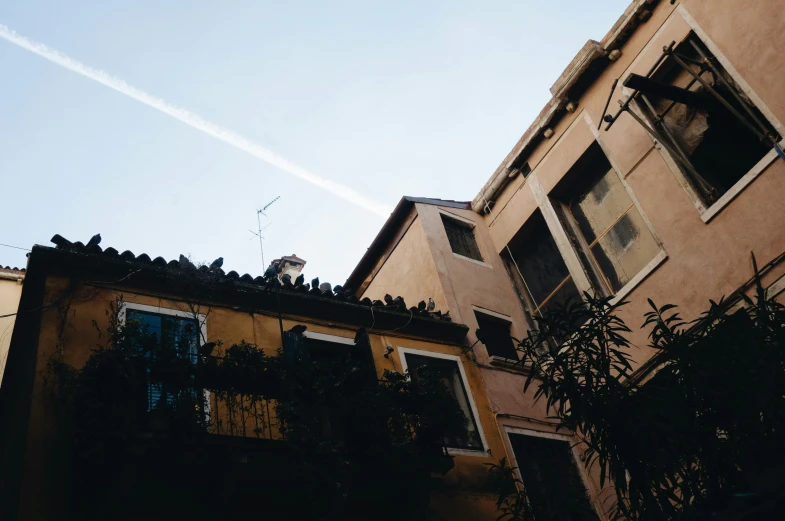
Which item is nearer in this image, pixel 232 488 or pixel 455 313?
pixel 232 488

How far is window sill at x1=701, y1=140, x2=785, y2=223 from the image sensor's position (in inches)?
352

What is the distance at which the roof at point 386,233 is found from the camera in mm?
14414

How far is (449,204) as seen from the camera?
48.9ft

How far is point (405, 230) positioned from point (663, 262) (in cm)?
595

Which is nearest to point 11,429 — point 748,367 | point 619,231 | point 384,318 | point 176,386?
point 176,386

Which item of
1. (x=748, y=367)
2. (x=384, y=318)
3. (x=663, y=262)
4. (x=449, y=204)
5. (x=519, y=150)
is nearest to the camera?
(x=748, y=367)

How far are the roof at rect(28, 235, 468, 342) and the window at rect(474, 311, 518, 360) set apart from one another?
79 centimetres

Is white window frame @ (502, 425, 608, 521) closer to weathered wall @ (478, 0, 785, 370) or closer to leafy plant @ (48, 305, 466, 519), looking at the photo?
weathered wall @ (478, 0, 785, 370)

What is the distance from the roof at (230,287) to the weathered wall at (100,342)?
0.18 meters

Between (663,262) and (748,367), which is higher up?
(663,262)

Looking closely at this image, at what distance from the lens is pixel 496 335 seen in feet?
42.1

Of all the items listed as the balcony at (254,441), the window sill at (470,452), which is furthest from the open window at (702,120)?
the balcony at (254,441)

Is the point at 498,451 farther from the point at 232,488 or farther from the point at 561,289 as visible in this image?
the point at 232,488

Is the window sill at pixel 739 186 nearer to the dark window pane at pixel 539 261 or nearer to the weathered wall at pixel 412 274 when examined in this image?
the dark window pane at pixel 539 261
